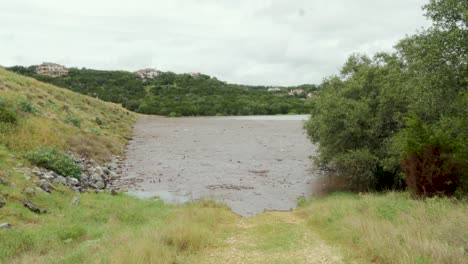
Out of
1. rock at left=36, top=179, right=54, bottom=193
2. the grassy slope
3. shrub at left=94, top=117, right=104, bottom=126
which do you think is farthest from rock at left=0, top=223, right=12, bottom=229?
shrub at left=94, top=117, right=104, bottom=126

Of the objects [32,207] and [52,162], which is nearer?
[32,207]

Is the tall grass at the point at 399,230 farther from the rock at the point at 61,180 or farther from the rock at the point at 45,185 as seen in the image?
the rock at the point at 61,180

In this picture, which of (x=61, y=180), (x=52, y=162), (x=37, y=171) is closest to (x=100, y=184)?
(x=52, y=162)

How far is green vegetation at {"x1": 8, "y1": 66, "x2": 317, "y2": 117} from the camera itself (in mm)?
108625

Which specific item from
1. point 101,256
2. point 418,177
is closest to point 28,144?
point 101,256

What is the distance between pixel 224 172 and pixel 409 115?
15.2 meters

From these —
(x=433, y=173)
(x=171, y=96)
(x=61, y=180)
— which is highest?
(x=171, y=96)

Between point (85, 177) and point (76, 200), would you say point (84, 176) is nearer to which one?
point (85, 177)

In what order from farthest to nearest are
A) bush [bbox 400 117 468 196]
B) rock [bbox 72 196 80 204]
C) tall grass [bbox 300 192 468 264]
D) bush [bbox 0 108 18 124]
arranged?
bush [bbox 0 108 18 124] → rock [bbox 72 196 80 204] → bush [bbox 400 117 468 196] → tall grass [bbox 300 192 468 264]

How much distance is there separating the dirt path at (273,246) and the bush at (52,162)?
10197 millimetres

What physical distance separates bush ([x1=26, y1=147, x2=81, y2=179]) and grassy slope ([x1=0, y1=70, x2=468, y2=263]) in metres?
1.07

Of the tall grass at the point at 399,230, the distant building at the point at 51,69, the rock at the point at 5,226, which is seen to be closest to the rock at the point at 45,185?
the rock at the point at 5,226

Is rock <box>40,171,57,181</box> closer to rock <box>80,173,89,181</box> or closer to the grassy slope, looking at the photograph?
the grassy slope

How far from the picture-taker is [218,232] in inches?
514
